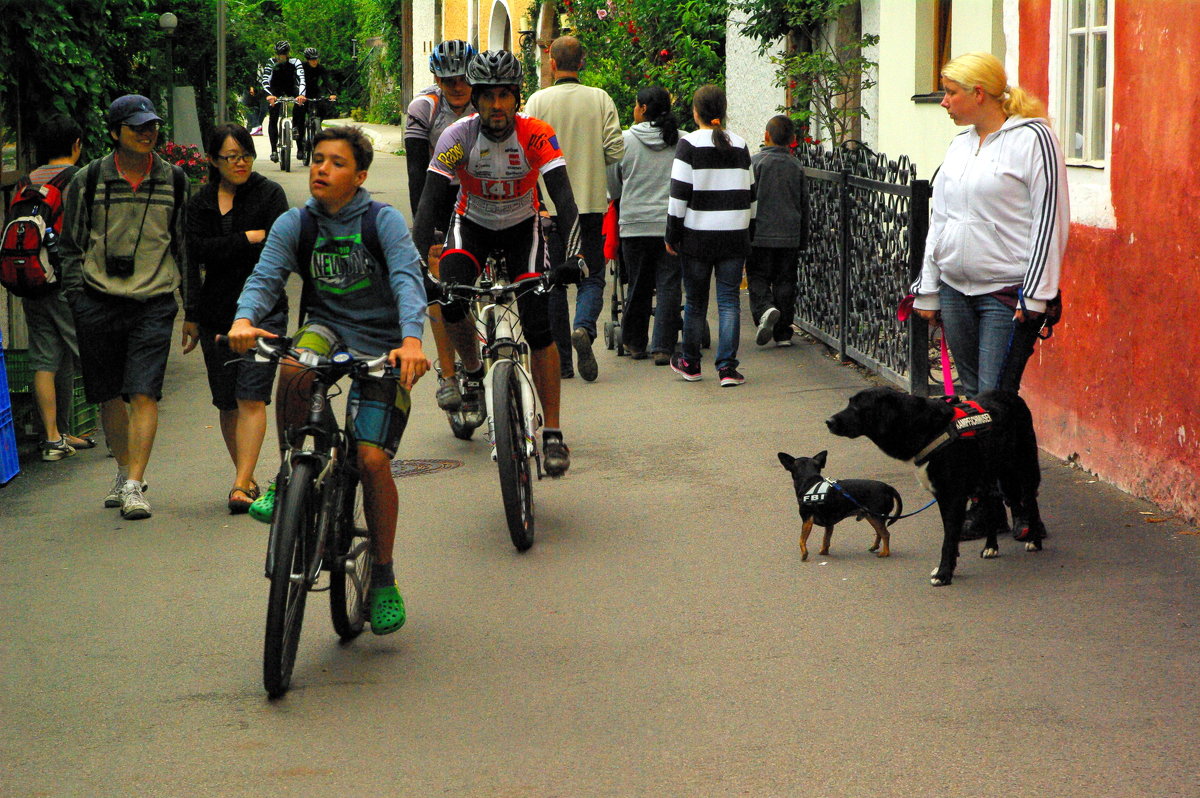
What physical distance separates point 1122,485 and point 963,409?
164cm

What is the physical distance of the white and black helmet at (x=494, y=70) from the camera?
7.00m

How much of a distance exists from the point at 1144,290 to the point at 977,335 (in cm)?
95

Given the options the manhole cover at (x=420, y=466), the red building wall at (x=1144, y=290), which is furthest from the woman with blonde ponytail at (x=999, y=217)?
the manhole cover at (x=420, y=466)

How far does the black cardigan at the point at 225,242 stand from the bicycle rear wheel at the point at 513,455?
4.91ft

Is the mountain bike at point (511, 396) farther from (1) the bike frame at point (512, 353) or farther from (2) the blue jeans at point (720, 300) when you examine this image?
(2) the blue jeans at point (720, 300)

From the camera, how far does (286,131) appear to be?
28.4 m

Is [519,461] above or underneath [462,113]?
underneath

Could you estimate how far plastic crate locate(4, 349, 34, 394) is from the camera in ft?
31.6

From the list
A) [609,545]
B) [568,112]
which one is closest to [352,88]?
[568,112]

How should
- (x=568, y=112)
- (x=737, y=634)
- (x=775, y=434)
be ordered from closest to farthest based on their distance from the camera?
(x=737, y=634), (x=775, y=434), (x=568, y=112)

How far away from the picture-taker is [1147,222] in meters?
6.90

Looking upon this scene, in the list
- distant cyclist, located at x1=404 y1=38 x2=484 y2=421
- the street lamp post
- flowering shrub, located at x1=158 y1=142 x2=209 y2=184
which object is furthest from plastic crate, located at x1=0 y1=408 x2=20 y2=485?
the street lamp post

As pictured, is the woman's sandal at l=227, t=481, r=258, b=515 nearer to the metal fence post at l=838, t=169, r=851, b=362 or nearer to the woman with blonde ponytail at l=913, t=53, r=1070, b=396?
the woman with blonde ponytail at l=913, t=53, r=1070, b=396

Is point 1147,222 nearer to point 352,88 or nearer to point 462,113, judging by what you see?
point 462,113
